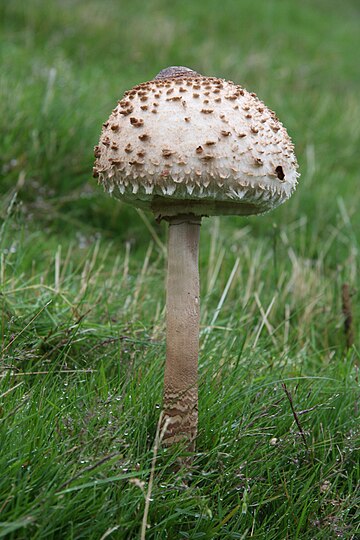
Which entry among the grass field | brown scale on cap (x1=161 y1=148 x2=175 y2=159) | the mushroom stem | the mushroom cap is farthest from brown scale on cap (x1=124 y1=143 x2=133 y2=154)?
the grass field

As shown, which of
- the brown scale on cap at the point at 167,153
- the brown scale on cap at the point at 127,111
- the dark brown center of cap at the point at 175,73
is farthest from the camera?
the dark brown center of cap at the point at 175,73

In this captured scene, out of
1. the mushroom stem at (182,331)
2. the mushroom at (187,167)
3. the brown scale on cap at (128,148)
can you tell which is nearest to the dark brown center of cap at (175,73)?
the mushroom at (187,167)

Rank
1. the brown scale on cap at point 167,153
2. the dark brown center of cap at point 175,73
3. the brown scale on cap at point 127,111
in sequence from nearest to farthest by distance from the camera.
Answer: the brown scale on cap at point 167,153
the brown scale on cap at point 127,111
the dark brown center of cap at point 175,73

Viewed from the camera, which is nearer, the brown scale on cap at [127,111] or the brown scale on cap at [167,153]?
the brown scale on cap at [167,153]

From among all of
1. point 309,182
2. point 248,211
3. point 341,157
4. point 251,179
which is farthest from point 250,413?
point 341,157

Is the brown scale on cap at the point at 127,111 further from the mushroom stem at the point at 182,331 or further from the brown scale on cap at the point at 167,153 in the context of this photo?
the mushroom stem at the point at 182,331

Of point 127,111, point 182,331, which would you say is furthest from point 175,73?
point 182,331

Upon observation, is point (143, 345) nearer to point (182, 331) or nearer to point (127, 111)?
point (182, 331)

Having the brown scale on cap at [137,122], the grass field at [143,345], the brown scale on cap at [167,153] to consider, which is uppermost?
the brown scale on cap at [137,122]
